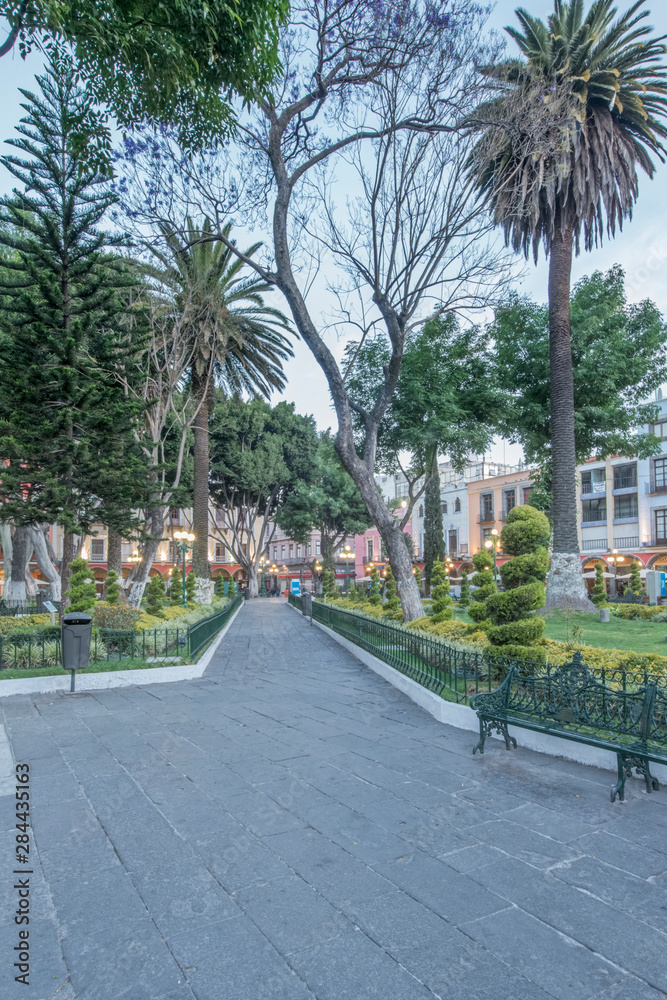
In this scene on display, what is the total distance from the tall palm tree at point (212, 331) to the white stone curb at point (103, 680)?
38.6 feet

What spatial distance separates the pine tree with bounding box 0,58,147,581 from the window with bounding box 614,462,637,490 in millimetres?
34787

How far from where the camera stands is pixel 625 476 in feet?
128

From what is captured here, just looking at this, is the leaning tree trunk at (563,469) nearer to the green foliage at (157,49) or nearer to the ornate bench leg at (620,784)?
the green foliage at (157,49)

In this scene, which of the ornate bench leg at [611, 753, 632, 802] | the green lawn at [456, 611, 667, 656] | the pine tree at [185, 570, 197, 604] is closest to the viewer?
the ornate bench leg at [611, 753, 632, 802]

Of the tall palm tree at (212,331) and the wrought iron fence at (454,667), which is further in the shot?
the tall palm tree at (212,331)

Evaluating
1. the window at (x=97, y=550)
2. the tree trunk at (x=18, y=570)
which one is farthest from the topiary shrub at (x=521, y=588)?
the window at (x=97, y=550)

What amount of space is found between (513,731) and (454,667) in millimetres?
1528

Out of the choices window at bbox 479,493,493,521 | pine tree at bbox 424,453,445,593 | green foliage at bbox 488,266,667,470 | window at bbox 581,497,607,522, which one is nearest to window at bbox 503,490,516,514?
window at bbox 479,493,493,521

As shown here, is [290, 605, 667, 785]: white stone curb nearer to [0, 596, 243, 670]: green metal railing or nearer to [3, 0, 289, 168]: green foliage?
[0, 596, 243, 670]: green metal railing

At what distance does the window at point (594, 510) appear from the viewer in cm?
4047

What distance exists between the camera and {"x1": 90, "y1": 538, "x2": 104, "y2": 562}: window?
175ft

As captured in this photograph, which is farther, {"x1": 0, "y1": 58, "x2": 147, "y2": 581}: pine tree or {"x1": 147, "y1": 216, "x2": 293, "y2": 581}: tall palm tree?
{"x1": 147, "y1": 216, "x2": 293, "y2": 581}: tall palm tree

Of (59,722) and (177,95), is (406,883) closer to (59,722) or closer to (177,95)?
(59,722)

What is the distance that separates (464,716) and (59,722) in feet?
16.1
